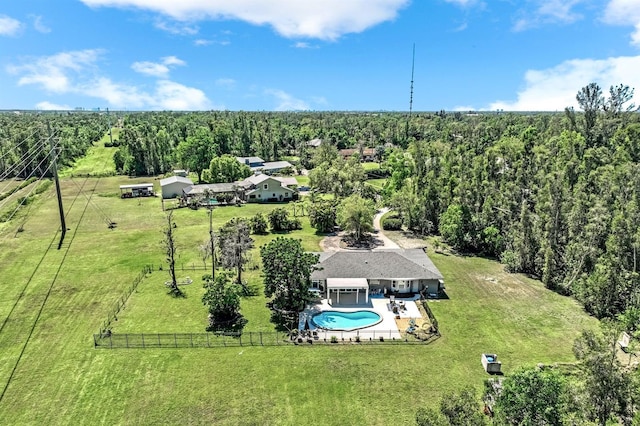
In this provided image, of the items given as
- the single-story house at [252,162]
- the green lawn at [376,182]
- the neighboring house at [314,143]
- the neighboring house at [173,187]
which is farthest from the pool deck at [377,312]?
the neighboring house at [314,143]

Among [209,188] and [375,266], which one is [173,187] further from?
[375,266]

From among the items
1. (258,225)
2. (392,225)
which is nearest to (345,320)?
(258,225)

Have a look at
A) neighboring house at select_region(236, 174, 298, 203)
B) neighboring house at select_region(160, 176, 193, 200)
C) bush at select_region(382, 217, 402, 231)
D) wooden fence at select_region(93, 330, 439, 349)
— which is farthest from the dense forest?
neighboring house at select_region(160, 176, 193, 200)

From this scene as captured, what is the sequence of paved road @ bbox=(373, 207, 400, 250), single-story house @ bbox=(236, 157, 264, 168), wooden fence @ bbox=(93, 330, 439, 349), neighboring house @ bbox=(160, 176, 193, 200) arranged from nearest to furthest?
wooden fence @ bbox=(93, 330, 439, 349) → paved road @ bbox=(373, 207, 400, 250) → neighboring house @ bbox=(160, 176, 193, 200) → single-story house @ bbox=(236, 157, 264, 168)

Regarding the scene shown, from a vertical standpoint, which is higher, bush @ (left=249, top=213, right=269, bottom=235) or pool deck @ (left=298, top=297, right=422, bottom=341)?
bush @ (left=249, top=213, right=269, bottom=235)

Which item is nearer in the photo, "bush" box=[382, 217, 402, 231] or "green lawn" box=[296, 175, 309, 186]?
"bush" box=[382, 217, 402, 231]

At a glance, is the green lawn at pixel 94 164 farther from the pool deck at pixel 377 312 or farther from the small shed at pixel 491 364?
the small shed at pixel 491 364

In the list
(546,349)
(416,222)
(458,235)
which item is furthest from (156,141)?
(546,349)

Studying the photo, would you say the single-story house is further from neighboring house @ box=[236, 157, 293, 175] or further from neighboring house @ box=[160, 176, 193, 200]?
neighboring house @ box=[160, 176, 193, 200]
